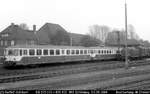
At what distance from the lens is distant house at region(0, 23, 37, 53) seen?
5664 centimetres

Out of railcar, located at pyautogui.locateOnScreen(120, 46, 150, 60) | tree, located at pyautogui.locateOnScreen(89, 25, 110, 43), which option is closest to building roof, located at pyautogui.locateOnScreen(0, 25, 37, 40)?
railcar, located at pyautogui.locateOnScreen(120, 46, 150, 60)

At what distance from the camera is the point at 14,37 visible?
56562 millimetres

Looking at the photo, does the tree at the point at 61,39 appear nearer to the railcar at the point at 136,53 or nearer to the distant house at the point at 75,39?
the distant house at the point at 75,39

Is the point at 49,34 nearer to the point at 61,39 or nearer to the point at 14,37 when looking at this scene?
the point at 61,39

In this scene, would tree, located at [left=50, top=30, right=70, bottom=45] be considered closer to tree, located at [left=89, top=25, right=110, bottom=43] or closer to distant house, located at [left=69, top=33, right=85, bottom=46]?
distant house, located at [left=69, top=33, right=85, bottom=46]

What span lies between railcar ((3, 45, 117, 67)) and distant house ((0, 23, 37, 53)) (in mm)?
26759

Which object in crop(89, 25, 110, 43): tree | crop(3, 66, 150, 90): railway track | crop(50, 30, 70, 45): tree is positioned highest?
crop(89, 25, 110, 43): tree

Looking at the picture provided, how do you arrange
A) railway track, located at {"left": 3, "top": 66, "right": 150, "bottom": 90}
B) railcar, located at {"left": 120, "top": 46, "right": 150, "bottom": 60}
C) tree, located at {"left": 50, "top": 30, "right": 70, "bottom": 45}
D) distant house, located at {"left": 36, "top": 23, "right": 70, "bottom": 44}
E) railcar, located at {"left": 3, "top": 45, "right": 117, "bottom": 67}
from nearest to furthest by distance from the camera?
railway track, located at {"left": 3, "top": 66, "right": 150, "bottom": 90}, railcar, located at {"left": 3, "top": 45, "right": 117, "bottom": 67}, railcar, located at {"left": 120, "top": 46, "right": 150, "bottom": 60}, tree, located at {"left": 50, "top": 30, "right": 70, "bottom": 45}, distant house, located at {"left": 36, "top": 23, "right": 70, "bottom": 44}

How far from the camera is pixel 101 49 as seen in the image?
38062 mm

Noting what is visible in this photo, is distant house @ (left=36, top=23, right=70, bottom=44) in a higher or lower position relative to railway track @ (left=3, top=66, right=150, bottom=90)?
higher

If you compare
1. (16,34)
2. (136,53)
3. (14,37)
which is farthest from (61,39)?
(136,53)

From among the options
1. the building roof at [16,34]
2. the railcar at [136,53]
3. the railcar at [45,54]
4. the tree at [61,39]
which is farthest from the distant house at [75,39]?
the railcar at [45,54]

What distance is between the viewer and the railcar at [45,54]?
1009 inches

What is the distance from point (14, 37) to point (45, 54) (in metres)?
31.1
